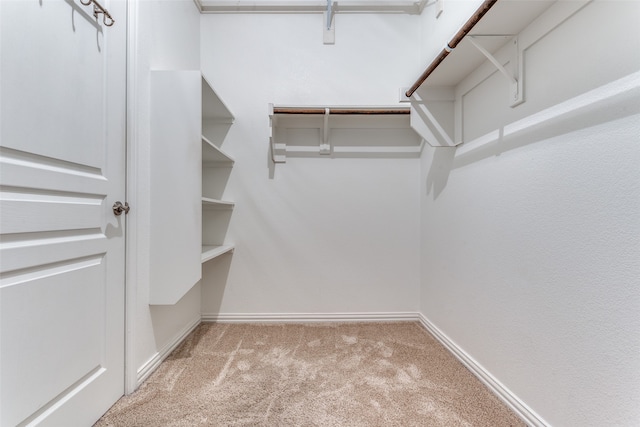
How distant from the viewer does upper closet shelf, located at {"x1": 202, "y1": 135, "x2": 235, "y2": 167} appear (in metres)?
1.70

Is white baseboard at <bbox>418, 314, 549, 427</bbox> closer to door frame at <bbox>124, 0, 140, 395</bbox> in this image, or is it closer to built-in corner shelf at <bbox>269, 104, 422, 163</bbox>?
built-in corner shelf at <bbox>269, 104, 422, 163</bbox>

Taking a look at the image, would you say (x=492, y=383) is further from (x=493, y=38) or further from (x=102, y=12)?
(x=102, y=12)

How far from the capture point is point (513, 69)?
1157mm

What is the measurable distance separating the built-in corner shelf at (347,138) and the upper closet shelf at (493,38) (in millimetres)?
622

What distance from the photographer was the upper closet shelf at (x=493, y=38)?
3.24 ft

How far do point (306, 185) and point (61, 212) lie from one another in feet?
4.70

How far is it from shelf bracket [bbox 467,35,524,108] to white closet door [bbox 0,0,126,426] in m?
1.64

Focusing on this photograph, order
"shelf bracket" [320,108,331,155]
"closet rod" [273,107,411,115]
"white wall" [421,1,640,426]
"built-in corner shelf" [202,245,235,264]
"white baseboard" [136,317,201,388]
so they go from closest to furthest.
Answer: "white wall" [421,1,640,426] < "white baseboard" [136,317,201,388] < "built-in corner shelf" [202,245,235,264] < "closet rod" [273,107,411,115] < "shelf bracket" [320,108,331,155]

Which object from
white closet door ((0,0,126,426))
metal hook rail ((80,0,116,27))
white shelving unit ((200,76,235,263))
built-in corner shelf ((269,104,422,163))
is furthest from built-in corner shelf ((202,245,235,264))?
metal hook rail ((80,0,116,27))

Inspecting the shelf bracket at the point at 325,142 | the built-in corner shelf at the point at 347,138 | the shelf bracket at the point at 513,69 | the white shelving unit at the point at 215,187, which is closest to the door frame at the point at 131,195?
the white shelving unit at the point at 215,187

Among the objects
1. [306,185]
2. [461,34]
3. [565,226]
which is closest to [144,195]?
[306,185]

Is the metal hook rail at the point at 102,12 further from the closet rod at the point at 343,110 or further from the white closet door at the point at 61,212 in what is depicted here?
the closet rod at the point at 343,110

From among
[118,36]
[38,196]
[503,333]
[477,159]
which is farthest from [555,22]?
[38,196]

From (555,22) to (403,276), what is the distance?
1.69m
